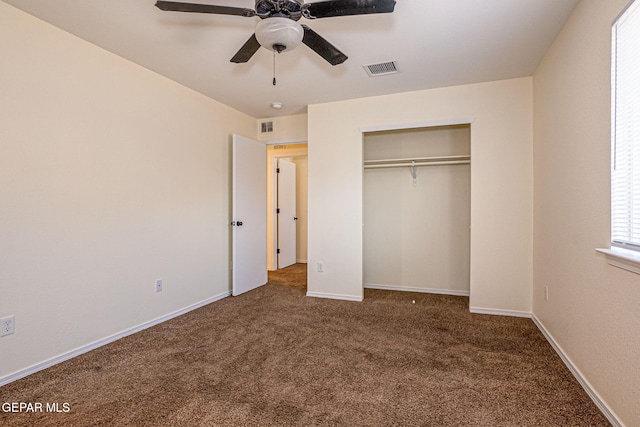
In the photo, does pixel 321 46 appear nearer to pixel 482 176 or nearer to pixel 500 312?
pixel 482 176

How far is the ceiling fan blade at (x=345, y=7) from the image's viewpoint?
1665mm

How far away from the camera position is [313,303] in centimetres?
390

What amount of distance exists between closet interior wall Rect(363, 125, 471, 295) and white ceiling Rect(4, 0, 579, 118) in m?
0.96

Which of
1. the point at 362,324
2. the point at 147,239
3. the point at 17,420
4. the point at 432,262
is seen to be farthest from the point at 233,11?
the point at 432,262

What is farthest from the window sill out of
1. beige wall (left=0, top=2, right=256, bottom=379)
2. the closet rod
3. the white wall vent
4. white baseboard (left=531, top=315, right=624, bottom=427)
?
the white wall vent

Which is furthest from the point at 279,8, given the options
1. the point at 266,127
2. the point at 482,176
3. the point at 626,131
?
the point at 266,127

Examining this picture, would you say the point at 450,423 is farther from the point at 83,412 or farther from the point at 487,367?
the point at 83,412

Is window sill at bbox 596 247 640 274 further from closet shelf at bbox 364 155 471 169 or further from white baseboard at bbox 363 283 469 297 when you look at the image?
white baseboard at bbox 363 283 469 297

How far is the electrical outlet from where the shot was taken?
209 centimetres

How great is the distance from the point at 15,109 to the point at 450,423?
3.35 meters

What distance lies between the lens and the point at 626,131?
5.36ft

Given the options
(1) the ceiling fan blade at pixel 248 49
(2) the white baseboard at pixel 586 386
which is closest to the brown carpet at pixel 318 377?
(2) the white baseboard at pixel 586 386

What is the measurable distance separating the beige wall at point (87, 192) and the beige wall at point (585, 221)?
3.54 meters

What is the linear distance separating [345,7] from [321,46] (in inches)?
14.7
